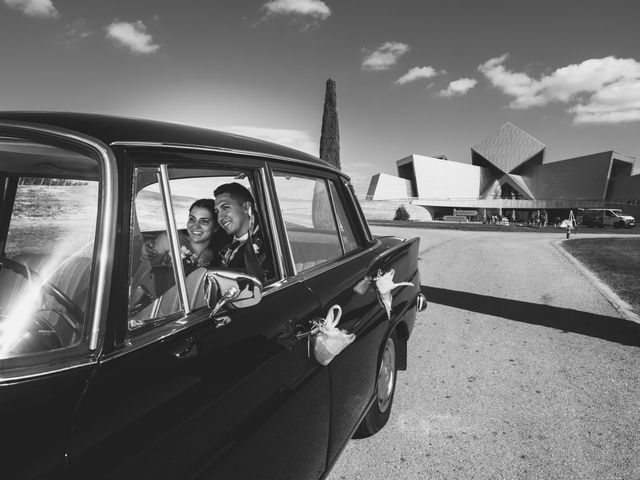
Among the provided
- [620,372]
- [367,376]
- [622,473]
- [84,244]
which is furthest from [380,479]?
[620,372]

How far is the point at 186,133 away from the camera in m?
1.57

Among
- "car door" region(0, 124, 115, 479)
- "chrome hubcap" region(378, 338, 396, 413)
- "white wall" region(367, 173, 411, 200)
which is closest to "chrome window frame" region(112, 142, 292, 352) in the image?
"car door" region(0, 124, 115, 479)

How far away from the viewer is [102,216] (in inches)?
44.4

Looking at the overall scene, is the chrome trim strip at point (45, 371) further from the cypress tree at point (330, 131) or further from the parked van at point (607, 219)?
the parked van at point (607, 219)

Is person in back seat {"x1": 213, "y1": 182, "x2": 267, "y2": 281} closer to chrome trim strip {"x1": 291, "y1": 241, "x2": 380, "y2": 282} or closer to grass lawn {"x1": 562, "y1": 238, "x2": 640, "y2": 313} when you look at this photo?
chrome trim strip {"x1": 291, "y1": 241, "x2": 380, "y2": 282}

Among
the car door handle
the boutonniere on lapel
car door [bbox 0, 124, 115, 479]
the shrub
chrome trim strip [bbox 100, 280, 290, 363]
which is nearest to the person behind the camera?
car door [bbox 0, 124, 115, 479]

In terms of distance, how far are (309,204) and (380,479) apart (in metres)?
1.60

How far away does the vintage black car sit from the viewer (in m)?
0.96

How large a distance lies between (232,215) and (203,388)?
1.08m

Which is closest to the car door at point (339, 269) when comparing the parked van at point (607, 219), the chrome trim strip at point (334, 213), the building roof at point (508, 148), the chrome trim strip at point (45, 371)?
the chrome trim strip at point (334, 213)

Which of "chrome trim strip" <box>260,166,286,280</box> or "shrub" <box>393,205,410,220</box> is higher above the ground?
"chrome trim strip" <box>260,166,286,280</box>

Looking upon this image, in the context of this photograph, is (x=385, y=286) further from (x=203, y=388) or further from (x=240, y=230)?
(x=203, y=388)

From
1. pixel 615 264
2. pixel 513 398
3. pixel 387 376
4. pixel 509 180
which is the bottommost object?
A: pixel 509 180

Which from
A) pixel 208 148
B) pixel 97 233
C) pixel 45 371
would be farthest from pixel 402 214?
pixel 45 371
